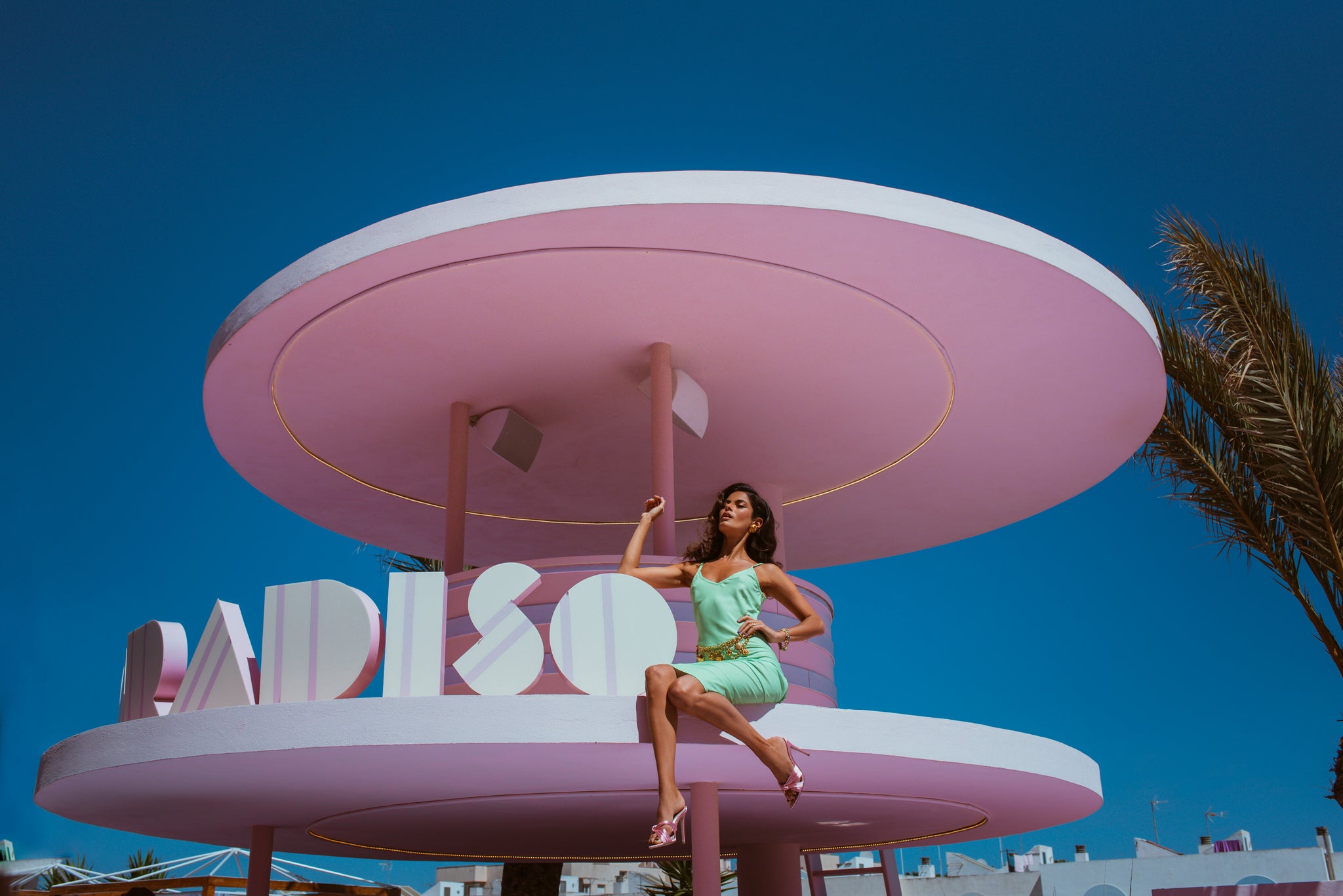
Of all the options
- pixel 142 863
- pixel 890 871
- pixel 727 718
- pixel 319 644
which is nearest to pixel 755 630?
pixel 727 718

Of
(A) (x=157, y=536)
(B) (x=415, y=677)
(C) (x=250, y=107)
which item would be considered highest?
(C) (x=250, y=107)

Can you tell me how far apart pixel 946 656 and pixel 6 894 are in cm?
6214

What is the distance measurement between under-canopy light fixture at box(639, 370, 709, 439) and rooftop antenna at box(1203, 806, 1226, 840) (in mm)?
42445

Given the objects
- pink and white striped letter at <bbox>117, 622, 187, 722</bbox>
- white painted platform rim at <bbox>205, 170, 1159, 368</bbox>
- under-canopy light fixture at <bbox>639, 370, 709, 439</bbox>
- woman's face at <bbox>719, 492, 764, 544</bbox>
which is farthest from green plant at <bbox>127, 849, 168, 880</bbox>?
woman's face at <bbox>719, 492, 764, 544</bbox>

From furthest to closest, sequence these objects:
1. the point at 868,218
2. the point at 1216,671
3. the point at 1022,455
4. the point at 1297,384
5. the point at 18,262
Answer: the point at 1216,671 < the point at 18,262 < the point at 1022,455 < the point at 1297,384 < the point at 868,218

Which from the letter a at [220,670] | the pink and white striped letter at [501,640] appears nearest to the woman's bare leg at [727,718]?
the pink and white striped letter at [501,640]

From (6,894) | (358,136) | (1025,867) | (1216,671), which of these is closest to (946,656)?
(1216,671)

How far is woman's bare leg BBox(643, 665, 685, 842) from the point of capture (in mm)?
7055

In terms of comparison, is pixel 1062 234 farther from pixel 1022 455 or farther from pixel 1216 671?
pixel 1022 455

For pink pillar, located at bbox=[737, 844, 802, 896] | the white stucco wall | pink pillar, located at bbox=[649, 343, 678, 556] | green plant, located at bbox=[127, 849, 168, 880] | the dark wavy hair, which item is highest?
pink pillar, located at bbox=[649, 343, 678, 556]

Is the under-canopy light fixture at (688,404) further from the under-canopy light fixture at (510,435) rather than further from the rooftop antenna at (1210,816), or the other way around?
the rooftop antenna at (1210,816)

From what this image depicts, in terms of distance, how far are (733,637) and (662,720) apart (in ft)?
2.62

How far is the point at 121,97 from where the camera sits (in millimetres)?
45750

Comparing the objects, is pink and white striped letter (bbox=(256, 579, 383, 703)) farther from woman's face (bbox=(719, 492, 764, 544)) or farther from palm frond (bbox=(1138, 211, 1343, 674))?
palm frond (bbox=(1138, 211, 1343, 674))
